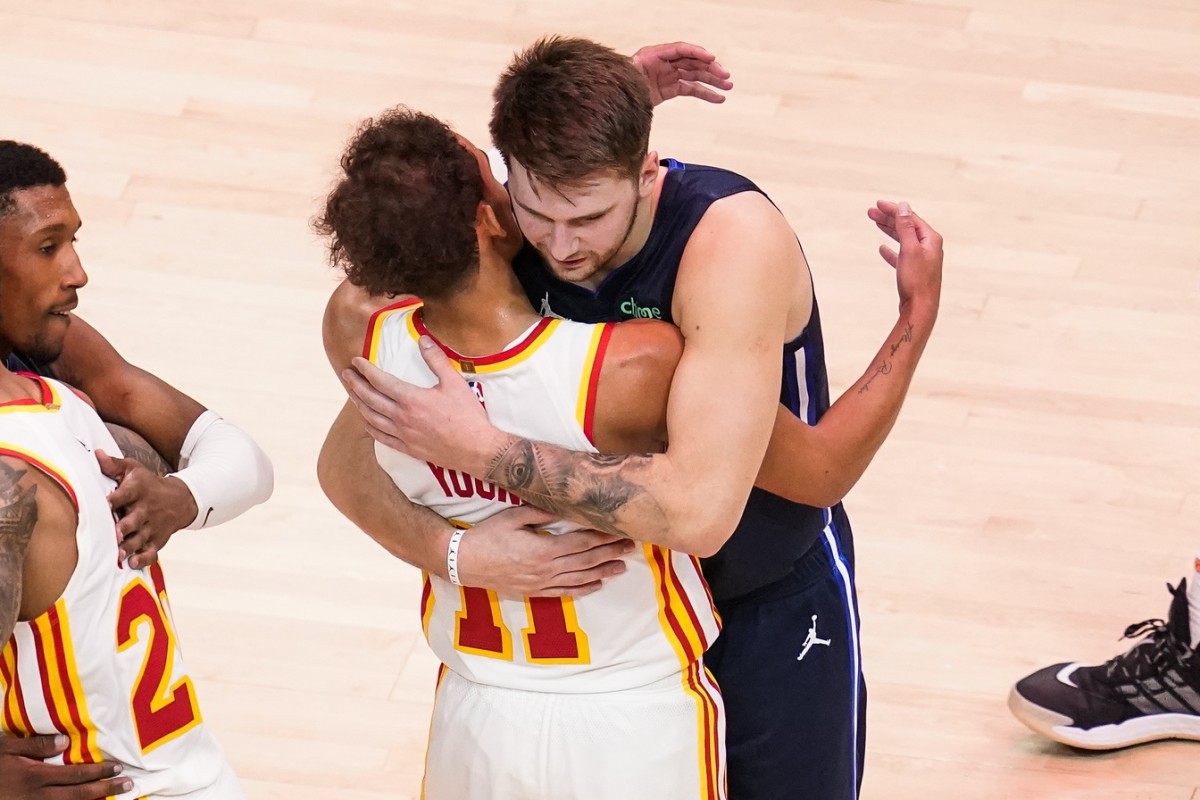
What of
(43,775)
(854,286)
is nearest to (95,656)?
(43,775)

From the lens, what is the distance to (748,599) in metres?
2.48

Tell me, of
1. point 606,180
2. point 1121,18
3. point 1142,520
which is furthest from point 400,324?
point 1121,18

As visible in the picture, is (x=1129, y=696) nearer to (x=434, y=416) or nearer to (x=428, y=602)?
(x=428, y=602)

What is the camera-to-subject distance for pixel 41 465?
1.97 metres

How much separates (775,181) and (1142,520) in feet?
4.81

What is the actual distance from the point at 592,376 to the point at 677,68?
3.42 ft

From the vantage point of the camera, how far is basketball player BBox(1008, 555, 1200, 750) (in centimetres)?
328

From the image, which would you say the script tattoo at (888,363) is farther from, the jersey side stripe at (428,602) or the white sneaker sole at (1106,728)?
the white sneaker sole at (1106,728)

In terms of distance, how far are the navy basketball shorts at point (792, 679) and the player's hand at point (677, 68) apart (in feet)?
2.71

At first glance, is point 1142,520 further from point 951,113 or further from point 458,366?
point 458,366

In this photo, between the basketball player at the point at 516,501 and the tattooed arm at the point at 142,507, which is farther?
the tattooed arm at the point at 142,507

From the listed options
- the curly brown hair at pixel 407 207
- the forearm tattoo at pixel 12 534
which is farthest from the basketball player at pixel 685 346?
the forearm tattoo at pixel 12 534

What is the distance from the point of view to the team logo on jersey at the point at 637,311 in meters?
2.21

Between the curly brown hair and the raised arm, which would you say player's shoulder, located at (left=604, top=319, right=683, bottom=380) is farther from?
the curly brown hair
